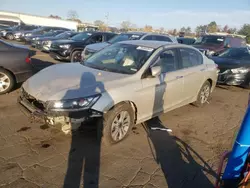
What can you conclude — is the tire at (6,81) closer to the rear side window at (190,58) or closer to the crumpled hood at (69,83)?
the crumpled hood at (69,83)

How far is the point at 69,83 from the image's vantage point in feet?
12.3

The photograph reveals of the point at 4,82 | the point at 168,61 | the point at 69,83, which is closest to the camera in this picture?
the point at 69,83

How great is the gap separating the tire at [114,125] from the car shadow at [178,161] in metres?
0.56

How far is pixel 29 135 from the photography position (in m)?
4.05

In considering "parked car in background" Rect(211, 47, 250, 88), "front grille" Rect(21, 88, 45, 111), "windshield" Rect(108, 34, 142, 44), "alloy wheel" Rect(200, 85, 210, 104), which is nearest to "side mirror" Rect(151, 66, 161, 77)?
"front grille" Rect(21, 88, 45, 111)

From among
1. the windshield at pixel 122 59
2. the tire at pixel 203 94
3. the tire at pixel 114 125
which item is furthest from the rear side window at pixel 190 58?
the tire at pixel 114 125

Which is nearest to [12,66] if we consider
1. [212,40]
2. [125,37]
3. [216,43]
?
[125,37]

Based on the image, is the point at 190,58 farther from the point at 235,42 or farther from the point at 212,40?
the point at 235,42

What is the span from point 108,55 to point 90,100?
5.69 ft

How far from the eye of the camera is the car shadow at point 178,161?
3.19 m

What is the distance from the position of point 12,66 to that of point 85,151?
3.69 meters

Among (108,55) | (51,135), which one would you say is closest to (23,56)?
(108,55)

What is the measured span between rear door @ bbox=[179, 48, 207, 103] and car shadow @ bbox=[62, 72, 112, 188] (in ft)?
7.33

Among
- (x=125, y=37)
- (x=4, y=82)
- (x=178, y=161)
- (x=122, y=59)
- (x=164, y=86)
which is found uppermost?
(x=125, y=37)
